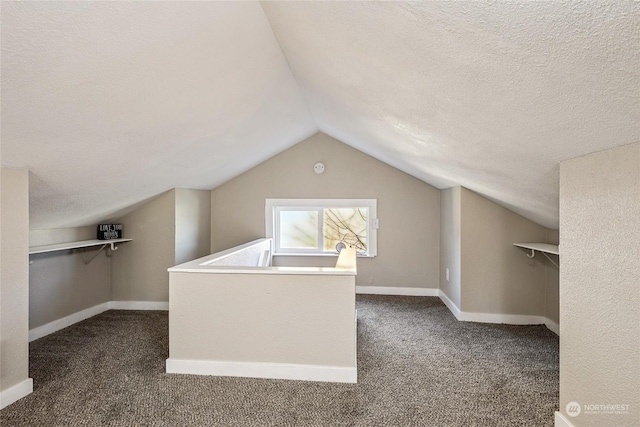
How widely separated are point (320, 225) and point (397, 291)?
1422mm

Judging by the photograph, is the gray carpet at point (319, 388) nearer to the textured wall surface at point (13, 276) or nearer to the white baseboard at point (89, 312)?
the white baseboard at point (89, 312)

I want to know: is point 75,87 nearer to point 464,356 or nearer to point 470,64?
point 470,64

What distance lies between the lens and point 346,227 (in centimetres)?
532

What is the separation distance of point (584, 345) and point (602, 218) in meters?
0.65

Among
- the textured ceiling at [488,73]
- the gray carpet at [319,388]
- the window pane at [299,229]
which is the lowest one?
the gray carpet at [319,388]

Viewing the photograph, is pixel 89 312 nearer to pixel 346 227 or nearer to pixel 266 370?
pixel 266 370

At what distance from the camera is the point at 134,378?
265 cm

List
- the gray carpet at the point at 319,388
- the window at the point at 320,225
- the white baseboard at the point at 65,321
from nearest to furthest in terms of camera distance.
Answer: the gray carpet at the point at 319,388 → the white baseboard at the point at 65,321 → the window at the point at 320,225

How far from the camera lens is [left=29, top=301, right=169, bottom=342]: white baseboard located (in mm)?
3491

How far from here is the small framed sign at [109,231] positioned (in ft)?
13.5

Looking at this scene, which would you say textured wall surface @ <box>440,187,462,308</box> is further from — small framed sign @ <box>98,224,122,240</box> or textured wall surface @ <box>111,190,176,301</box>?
small framed sign @ <box>98,224,122,240</box>

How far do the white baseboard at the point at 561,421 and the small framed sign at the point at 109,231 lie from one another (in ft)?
14.2

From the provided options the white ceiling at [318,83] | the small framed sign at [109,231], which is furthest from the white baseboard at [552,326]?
the small framed sign at [109,231]

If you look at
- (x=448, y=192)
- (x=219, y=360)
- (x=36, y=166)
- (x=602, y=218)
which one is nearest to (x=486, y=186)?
(x=448, y=192)
